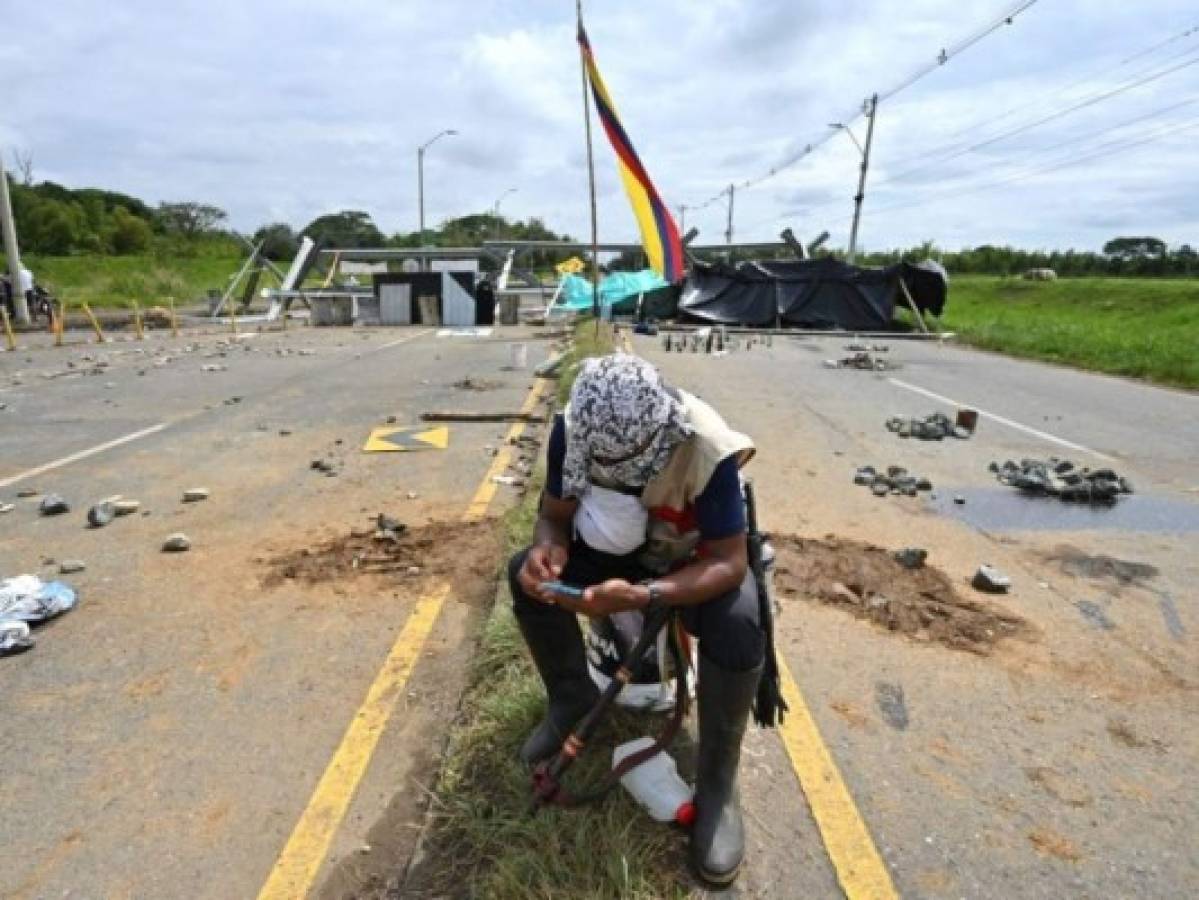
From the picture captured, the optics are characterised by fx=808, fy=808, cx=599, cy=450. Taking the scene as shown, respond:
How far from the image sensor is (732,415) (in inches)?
370

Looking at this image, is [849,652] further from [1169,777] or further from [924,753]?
[1169,777]

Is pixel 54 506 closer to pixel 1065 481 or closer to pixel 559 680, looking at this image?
pixel 559 680

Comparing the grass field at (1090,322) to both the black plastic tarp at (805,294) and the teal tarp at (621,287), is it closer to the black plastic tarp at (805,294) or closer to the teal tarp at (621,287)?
the black plastic tarp at (805,294)

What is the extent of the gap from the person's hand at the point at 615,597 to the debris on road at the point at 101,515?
449cm

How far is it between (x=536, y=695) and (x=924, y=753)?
4.48 ft

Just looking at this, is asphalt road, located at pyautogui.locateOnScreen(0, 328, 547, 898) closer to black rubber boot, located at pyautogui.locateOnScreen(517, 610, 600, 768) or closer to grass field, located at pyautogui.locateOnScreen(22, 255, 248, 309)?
black rubber boot, located at pyautogui.locateOnScreen(517, 610, 600, 768)

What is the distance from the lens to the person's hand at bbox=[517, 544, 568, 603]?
242cm

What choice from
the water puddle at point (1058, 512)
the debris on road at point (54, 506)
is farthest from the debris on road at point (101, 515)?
the water puddle at point (1058, 512)

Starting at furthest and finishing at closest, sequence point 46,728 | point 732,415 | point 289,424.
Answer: point 732,415, point 289,424, point 46,728

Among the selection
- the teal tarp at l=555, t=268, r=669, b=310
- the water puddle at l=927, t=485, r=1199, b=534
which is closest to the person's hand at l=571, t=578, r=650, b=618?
the water puddle at l=927, t=485, r=1199, b=534

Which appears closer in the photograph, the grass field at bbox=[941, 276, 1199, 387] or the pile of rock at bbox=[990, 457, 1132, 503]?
the pile of rock at bbox=[990, 457, 1132, 503]

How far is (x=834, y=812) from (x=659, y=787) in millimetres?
566

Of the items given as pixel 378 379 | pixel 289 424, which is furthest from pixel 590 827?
pixel 378 379

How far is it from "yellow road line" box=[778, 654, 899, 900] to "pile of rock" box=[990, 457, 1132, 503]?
158 inches
